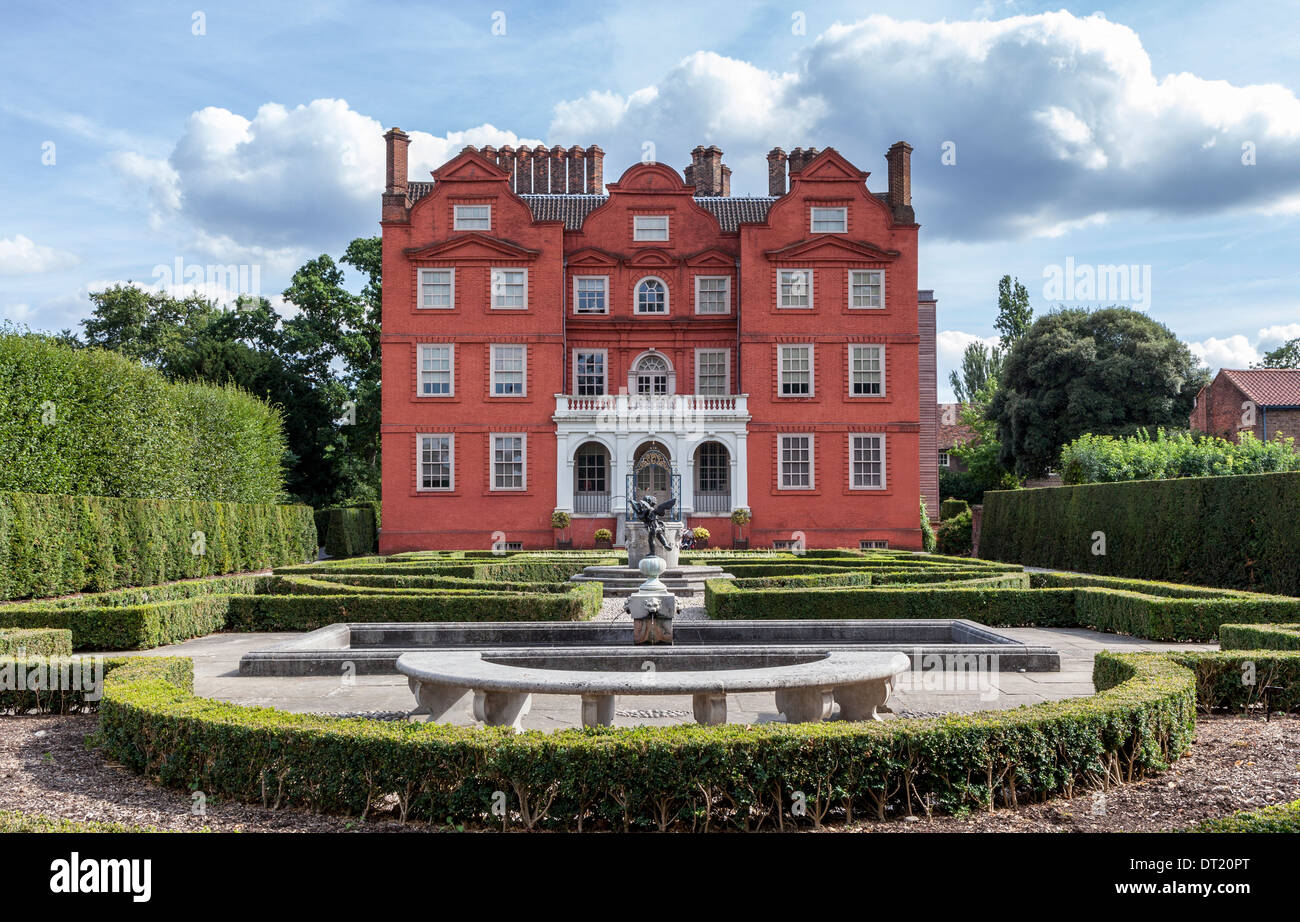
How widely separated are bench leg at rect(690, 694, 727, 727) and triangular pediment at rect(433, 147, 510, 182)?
29.2 m

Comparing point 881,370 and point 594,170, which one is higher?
point 594,170

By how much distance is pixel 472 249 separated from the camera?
33.0 metres

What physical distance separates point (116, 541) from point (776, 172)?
94.2 feet

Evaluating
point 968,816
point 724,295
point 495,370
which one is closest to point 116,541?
point 495,370

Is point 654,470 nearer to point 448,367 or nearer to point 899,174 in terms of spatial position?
point 448,367

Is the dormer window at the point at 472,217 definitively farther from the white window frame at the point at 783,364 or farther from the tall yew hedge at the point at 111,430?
the white window frame at the point at 783,364

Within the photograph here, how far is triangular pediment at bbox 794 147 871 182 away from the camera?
33406mm

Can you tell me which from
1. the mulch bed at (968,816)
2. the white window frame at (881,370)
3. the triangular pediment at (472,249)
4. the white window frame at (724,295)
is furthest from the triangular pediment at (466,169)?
the mulch bed at (968,816)

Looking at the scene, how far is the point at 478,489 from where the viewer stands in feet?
107

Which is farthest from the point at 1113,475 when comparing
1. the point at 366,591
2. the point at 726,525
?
the point at 366,591

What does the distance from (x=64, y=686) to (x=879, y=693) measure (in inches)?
278

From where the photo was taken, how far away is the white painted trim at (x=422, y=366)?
3306cm

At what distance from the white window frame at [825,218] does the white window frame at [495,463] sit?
1257 centimetres
